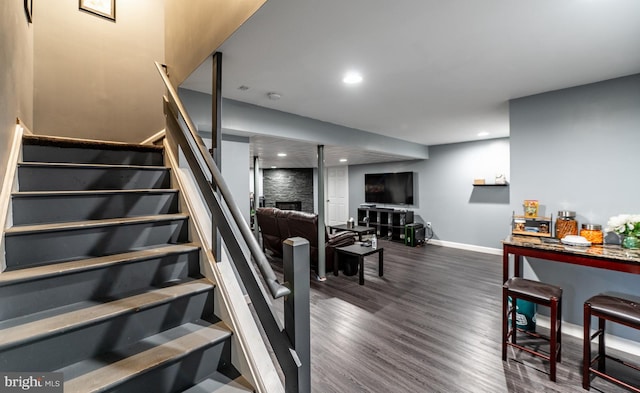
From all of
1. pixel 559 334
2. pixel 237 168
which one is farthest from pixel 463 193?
pixel 237 168

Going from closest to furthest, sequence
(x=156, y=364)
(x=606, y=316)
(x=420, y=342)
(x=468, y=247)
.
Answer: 1. (x=156, y=364)
2. (x=606, y=316)
3. (x=420, y=342)
4. (x=468, y=247)

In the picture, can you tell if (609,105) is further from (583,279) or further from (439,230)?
(439,230)

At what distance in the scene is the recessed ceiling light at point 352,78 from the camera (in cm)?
218

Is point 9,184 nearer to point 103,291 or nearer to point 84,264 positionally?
point 84,264

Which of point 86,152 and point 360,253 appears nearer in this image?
point 86,152

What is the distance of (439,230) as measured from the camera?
251 inches

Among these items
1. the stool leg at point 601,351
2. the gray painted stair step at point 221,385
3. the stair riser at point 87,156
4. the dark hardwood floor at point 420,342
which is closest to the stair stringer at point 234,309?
the gray painted stair step at point 221,385

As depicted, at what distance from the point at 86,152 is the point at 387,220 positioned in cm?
643

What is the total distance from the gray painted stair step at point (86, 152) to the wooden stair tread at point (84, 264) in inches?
39.0

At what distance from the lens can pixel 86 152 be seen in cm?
203

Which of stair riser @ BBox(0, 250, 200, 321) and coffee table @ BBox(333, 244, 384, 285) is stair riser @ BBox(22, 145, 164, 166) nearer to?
stair riser @ BBox(0, 250, 200, 321)

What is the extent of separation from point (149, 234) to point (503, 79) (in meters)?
3.10

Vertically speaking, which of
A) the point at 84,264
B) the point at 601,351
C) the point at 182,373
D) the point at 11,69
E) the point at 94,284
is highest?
the point at 11,69

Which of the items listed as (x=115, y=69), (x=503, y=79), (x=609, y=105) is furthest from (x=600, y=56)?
(x=115, y=69)
